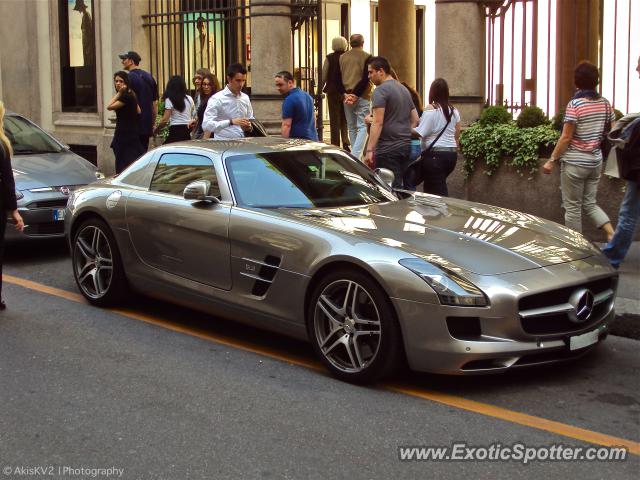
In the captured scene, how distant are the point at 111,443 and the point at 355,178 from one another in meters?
3.13

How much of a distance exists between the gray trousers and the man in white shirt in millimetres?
3782

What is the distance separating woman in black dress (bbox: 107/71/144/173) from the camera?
13078 millimetres

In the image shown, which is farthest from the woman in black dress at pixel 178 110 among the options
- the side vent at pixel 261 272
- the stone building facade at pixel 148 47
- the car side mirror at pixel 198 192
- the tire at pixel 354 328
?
the tire at pixel 354 328

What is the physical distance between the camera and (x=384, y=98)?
10086 mm

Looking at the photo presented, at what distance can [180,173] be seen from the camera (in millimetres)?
7473

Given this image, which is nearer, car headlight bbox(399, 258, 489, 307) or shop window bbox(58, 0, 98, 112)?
car headlight bbox(399, 258, 489, 307)

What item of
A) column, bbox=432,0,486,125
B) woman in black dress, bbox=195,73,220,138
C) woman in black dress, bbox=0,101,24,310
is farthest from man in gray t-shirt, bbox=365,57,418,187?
woman in black dress, bbox=0,101,24,310

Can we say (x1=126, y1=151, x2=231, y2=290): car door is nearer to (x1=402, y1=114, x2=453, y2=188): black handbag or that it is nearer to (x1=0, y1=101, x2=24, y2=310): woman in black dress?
(x1=0, y1=101, x2=24, y2=310): woman in black dress

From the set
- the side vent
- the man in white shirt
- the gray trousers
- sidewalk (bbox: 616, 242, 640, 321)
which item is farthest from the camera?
the man in white shirt

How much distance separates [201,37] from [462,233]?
35.6ft

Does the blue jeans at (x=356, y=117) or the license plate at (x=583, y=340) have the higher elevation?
the blue jeans at (x=356, y=117)

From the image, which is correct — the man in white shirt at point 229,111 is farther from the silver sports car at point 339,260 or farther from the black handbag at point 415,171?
the silver sports car at point 339,260

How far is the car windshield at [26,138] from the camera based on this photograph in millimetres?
11289

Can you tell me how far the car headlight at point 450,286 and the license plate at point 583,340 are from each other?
0.64m
